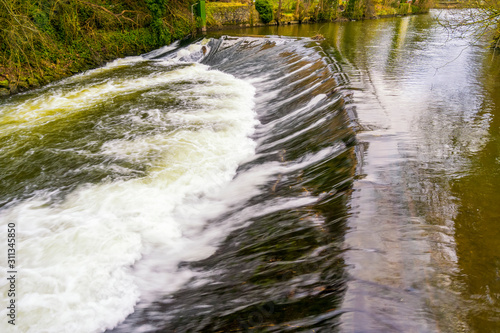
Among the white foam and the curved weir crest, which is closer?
the curved weir crest

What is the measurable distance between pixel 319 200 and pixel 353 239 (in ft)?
2.85

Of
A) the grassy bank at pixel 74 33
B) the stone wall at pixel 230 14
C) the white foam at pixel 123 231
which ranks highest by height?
the stone wall at pixel 230 14

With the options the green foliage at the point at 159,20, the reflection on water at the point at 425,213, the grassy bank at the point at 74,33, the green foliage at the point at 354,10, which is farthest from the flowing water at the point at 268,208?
the green foliage at the point at 354,10

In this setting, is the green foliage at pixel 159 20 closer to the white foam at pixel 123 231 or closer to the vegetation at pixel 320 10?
the vegetation at pixel 320 10

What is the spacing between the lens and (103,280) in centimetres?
344

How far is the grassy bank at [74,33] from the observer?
997 centimetres

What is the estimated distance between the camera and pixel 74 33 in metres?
12.8

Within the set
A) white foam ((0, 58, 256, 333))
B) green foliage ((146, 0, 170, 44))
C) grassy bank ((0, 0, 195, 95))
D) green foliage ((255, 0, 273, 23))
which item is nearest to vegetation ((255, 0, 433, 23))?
green foliage ((255, 0, 273, 23))

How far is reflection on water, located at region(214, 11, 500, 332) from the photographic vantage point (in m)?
2.17

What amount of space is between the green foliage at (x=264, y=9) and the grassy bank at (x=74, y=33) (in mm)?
6548

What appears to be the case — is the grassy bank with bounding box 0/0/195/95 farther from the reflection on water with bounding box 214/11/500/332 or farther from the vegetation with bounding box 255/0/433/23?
the reflection on water with bounding box 214/11/500/332

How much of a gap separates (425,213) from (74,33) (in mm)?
13979

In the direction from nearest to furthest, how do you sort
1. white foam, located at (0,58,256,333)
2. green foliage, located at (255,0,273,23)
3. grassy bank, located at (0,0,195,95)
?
1. white foam, located at (0,58,256,333)
2. grassy bank, located at (0,0,195,95)
3. green foliage, located at (255,0,273,23)

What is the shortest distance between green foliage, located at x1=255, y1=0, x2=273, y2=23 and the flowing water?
53.9ft
